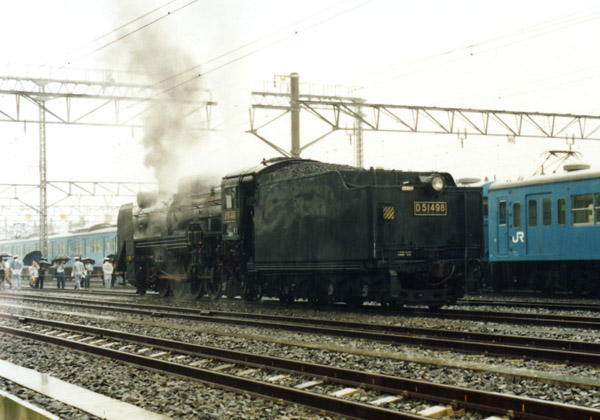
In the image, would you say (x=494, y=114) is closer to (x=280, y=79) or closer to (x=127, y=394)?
(x=280, y=79)

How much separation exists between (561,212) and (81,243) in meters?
32.7

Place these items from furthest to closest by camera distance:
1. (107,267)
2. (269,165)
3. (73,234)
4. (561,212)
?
(73,234), (107,267), (561,212), (269,165)

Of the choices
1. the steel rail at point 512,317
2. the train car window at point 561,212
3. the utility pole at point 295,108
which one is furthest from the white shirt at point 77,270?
the train car window at point 561,212

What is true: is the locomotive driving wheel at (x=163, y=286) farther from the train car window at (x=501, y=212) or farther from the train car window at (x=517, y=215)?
the train car window at (x=517, y=215)

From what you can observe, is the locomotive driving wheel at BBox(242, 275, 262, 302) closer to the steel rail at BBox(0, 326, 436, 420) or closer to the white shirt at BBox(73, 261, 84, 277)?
the steel rail at BBox(0, 326, 436, 420)

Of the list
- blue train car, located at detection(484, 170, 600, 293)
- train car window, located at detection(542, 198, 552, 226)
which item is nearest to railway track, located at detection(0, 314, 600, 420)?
blue train car, located at detection(484, 170, 600, 293)

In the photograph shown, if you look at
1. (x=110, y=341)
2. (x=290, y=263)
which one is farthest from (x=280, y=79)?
(x=110, y=341)

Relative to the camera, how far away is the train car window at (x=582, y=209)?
18.6m

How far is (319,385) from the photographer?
25.7ft

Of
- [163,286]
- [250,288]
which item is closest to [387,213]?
[250,288]

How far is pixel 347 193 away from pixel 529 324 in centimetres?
444

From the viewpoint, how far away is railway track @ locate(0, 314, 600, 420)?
602 centimetres

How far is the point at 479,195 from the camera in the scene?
15.9 m

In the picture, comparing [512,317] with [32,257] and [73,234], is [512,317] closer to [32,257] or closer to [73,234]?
[73,234]
